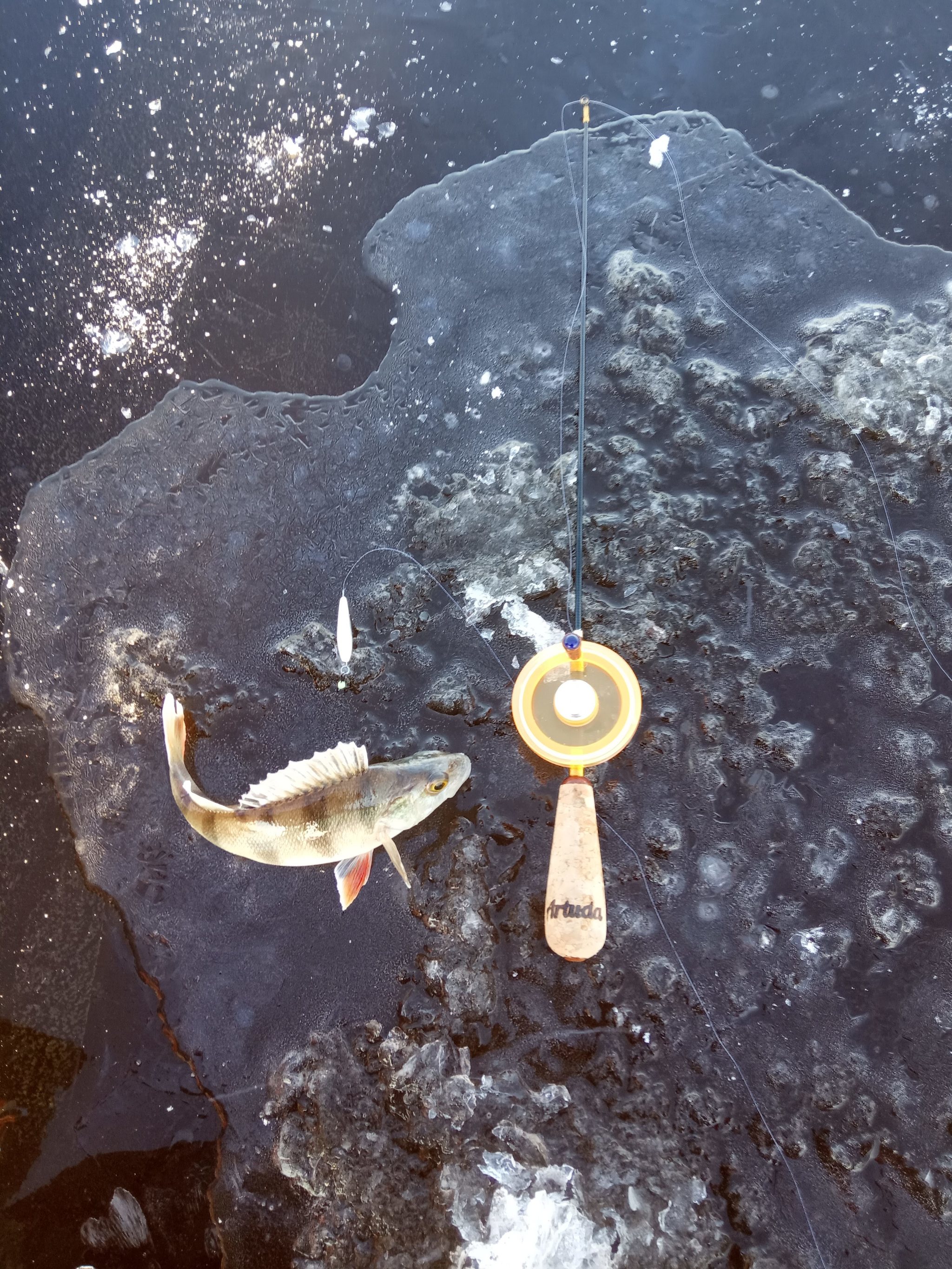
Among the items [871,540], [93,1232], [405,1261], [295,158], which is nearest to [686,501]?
[871,540]

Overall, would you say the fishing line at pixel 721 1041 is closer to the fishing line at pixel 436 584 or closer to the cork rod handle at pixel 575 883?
the cork rod handle at pixel 575 883

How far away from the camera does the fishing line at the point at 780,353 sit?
2398 millimetres

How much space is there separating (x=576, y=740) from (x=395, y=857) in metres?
0.63

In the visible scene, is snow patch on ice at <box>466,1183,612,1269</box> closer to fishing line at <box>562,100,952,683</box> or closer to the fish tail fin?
the fish tail fin

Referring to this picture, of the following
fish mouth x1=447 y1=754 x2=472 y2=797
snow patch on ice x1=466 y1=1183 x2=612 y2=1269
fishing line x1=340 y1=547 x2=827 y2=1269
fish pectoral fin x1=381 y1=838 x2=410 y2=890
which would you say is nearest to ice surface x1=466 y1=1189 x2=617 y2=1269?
snow patch on ice x1=466 y1=1183 x2=612 y2=1269

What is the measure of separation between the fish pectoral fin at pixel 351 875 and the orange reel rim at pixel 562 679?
60cm

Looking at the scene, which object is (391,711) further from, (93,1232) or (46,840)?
(93,1232)

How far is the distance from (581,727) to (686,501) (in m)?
0.84

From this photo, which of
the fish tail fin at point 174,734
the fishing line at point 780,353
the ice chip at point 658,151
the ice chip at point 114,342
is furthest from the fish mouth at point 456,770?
the ice chip at point 658,151

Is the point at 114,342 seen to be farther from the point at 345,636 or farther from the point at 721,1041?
the point at 721,1041

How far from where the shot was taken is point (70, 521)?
8.55 ft

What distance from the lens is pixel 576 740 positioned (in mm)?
2244

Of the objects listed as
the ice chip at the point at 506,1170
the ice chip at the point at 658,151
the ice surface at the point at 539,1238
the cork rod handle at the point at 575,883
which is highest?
the ice chip at the point at 658,151

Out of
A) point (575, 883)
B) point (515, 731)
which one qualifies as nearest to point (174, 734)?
point (515, 731)
